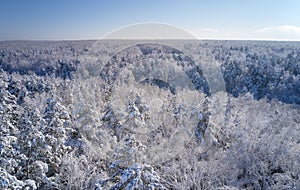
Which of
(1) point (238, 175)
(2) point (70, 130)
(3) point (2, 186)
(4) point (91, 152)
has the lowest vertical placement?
(1) point (238, 175)

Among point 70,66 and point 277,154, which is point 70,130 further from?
point 70,66

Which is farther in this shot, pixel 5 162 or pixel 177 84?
pixel 177 84

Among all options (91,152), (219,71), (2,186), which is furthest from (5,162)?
(219,71)

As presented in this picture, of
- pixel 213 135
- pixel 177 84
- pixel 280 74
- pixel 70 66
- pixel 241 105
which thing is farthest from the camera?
pixel 70 66

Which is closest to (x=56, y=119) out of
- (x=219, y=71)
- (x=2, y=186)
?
(x=2, y=186)

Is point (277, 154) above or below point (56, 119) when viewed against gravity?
below

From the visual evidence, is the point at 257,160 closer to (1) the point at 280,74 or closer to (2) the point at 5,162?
(2) the point at 5,162

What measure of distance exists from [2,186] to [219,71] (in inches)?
2570

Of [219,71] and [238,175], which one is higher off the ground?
[219,71]

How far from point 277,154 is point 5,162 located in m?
18.3

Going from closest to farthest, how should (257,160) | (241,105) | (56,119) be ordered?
(56,119)
(257,160)
(241,105)

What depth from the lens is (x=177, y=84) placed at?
67312 mm

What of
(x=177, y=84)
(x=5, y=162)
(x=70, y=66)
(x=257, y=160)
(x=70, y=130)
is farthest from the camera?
(x=70, y=66)

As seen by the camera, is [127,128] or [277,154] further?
[127,128]
